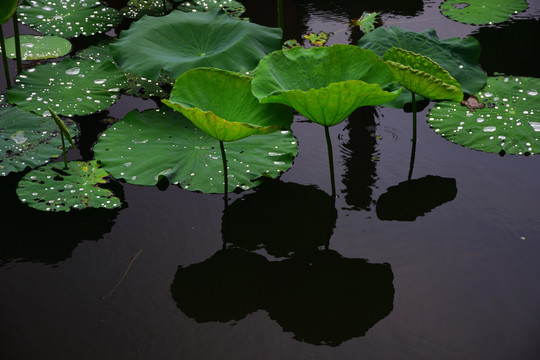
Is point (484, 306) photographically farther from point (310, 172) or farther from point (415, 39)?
point (415, 39)

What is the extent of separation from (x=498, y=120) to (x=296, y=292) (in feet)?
4.03

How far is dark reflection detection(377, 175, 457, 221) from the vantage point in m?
1.93

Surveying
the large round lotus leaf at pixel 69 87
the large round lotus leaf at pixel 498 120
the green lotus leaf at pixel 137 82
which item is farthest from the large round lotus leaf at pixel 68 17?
the large round lotus leaf at pixel 498 120

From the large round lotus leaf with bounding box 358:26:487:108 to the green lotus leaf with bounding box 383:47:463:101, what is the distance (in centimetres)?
32

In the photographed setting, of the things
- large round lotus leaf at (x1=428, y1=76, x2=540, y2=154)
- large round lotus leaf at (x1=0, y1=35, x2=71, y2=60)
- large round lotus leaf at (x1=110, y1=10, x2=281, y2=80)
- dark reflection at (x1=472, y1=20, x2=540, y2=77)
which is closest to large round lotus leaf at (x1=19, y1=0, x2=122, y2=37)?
large round lotus leaf at (x1=0, y1=35, x2=71, y2=60)

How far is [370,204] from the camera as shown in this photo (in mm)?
1955

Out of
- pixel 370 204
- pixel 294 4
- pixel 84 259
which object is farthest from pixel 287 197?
pixel 294 4

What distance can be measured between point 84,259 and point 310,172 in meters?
0.87

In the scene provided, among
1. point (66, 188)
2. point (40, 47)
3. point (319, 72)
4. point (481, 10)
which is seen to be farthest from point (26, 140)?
point (481, 10)

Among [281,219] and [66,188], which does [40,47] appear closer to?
[66,188]

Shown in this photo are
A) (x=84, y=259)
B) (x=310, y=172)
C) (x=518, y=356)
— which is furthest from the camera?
(x=310, y=172)

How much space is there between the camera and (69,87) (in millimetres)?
2359

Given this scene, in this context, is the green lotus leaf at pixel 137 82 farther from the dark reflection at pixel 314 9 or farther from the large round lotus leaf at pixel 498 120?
the large round lotus leaf at pixel 498 120

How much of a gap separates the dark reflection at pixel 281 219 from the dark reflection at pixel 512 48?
53.5 inches
